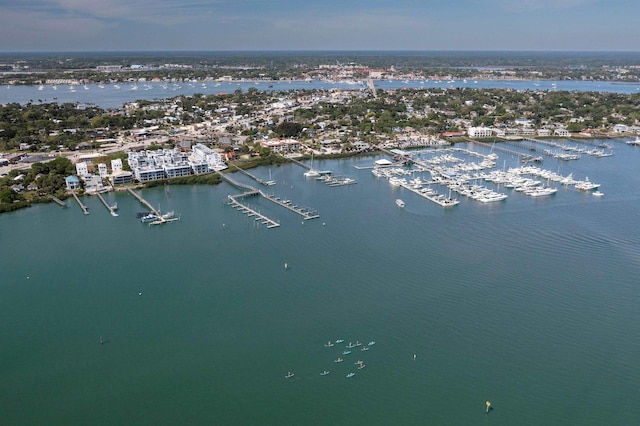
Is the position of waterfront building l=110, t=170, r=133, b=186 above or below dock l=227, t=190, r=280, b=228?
above

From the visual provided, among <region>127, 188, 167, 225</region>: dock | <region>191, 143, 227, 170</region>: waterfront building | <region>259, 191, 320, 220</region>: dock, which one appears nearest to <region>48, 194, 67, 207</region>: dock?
<region>127, 188, 167, 225</region>: dock

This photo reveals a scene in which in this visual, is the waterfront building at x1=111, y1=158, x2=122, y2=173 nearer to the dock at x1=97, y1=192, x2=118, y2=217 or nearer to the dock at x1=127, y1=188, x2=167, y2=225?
the dock at x1=127, y1=188, x2=167, y2=225

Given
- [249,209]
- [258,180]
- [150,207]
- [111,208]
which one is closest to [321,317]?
[249,209]

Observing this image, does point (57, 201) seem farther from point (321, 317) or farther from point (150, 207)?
point (321, 317)

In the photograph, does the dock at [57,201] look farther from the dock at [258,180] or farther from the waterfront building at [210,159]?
the dock at [258,180]

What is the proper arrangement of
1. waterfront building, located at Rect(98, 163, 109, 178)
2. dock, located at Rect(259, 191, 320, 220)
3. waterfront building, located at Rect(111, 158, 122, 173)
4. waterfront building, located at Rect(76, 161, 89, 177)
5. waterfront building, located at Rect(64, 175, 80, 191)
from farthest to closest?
waterfront building, located at Rect(111, 158, 122, 173) < waterfront building, located at Rect(98, 163, 109, 178) < waterfront building, located at Rect(76, 161, 89, 177) < waterfront building, located at Rect(64, 175, 80, 191) < dock, located at Rect(259, 191, 320, 220)

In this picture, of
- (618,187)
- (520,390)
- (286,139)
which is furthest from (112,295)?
(618,187)

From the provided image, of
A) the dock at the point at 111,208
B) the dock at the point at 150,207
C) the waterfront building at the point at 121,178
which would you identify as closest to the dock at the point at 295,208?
the dock at the point at 150,207

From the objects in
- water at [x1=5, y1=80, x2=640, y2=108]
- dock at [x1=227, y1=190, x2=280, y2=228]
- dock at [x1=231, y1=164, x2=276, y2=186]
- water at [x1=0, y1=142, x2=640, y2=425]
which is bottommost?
water at [x1=0, y1=142, x2=640, y2=425]

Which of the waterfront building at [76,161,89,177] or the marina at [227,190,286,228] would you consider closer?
the marina at [227,190,286,228]

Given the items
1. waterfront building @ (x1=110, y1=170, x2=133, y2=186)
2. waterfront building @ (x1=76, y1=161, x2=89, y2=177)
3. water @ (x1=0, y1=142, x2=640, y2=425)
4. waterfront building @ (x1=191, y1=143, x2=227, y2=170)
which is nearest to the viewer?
water @ (x1=0, y1=142, x2=640, y2=425)
